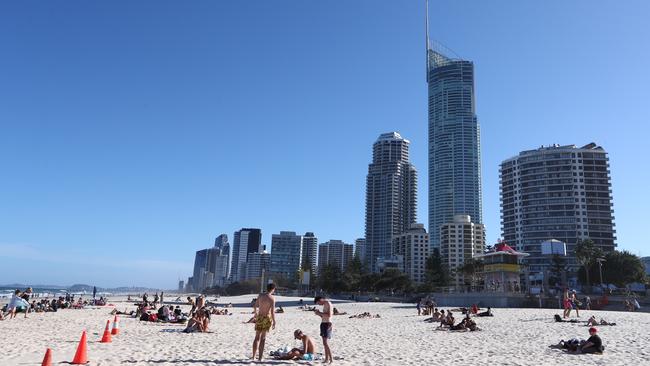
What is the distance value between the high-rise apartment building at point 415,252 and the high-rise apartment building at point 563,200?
110 ft

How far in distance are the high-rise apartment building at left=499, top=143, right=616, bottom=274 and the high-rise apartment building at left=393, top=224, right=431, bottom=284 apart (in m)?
33.6

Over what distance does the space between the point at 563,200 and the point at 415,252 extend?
163 feet

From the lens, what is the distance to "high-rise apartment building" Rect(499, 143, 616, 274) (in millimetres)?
119625

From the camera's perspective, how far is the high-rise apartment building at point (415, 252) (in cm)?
15325

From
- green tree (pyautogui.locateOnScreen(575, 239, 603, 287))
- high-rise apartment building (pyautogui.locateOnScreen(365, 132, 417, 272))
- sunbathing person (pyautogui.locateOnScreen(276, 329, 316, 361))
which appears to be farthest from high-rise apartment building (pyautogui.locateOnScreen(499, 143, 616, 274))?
sunbathing person (pyautogui.locateOnScreen(276, 329, 316, 361))

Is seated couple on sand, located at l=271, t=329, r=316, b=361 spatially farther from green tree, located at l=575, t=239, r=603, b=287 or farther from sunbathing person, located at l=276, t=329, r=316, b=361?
green tree, located at l=575, t=239, r=603, b=287

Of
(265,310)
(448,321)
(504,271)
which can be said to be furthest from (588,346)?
(504,271)

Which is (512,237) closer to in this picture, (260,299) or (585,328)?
(585,328)

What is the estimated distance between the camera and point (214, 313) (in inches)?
1325

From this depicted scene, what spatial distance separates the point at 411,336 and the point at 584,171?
404ft

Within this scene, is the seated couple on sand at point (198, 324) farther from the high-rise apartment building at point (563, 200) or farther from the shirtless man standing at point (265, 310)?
the high-rise apartment building at point (563, 200)

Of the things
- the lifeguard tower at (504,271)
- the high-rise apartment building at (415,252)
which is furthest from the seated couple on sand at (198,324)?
the high-rise apartment building at (415,252)

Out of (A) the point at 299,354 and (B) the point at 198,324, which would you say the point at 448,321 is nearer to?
(B) the point at 198,324

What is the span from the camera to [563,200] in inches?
4798
